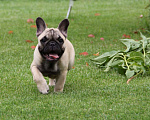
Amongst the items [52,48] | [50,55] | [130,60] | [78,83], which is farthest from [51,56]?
[130,60]

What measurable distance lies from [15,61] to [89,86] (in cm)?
202

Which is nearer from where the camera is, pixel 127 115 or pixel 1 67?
pixel 127 115

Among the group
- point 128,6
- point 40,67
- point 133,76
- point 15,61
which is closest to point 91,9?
point 128,6

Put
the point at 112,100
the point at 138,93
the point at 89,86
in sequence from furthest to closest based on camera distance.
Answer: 1. the point at 89,86
2. the point at 138,93
3. the point at 112,100

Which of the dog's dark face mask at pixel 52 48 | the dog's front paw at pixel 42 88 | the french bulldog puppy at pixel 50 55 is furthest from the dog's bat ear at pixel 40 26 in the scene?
the dog's front paw at pixel 42 88

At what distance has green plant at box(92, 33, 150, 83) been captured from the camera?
227 inches

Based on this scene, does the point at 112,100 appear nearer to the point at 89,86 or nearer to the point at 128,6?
the point at 89,86

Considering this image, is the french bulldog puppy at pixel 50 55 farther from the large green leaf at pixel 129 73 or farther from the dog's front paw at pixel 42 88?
the large green leaf at pixel 129 73

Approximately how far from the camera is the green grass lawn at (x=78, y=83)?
13.2 ft

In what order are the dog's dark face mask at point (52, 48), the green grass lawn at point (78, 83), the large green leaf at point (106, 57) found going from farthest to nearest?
the large green leaf at point (106, 57)
the dog's dark face mask at point (52, 48)
the green grass lawn at point (78, 83)

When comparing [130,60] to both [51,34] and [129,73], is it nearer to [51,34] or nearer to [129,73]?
[129,73]

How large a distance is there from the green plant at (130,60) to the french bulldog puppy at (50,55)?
125cm

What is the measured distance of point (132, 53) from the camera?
5953 mm

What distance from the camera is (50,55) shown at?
14.9 ft
